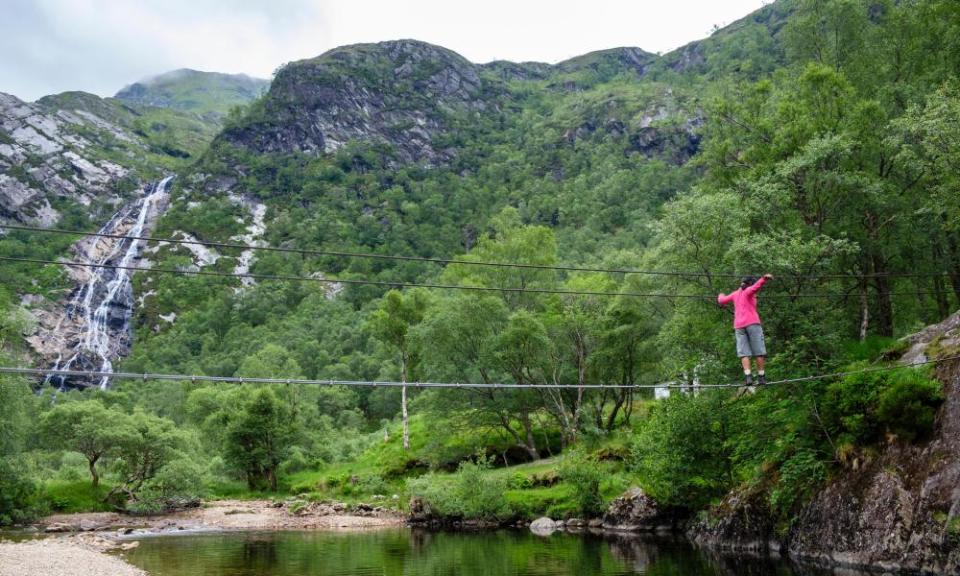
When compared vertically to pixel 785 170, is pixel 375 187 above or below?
above

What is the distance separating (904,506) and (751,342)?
725 cm

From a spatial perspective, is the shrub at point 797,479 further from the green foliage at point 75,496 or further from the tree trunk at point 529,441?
the green foliage at point 75,496

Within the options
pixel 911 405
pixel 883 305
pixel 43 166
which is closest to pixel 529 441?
pixel 883 305

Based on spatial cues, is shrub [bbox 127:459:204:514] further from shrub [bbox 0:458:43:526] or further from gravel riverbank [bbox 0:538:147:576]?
gravel riverbank [bbox 0:538:147:576]

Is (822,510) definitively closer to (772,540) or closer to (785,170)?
(772,540)

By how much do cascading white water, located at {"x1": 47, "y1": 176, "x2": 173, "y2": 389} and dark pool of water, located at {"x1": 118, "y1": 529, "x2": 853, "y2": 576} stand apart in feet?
244

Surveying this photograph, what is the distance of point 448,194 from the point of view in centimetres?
17238

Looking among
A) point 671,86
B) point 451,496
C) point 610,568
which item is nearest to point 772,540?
point 610,568

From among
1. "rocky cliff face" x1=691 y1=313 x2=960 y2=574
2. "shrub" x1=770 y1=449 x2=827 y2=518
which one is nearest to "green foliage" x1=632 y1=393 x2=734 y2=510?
"shrub" x1=770 y1=449 x2=827 y2=518

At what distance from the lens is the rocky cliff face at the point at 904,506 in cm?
1773

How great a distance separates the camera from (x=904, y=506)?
18.8 metres

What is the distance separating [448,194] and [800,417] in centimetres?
15365

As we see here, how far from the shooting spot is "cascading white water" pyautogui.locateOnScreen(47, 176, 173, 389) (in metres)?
106

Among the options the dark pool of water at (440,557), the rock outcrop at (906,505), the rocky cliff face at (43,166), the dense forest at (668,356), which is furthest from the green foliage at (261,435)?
the rocky cliff face at (43,166)
